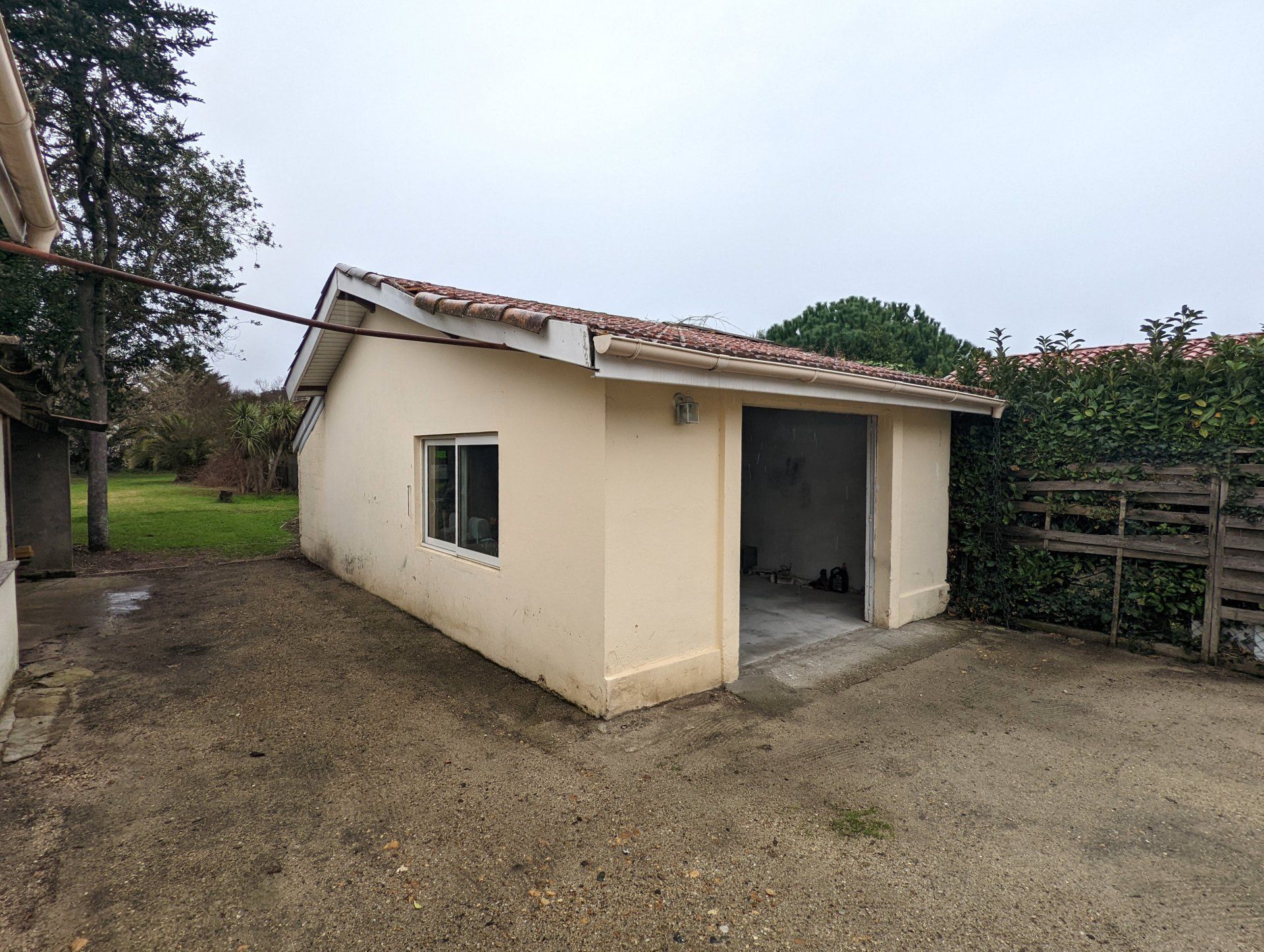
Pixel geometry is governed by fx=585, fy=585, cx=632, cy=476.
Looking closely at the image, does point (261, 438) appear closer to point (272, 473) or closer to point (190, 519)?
point (272, 473)

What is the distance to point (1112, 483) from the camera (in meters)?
6.05

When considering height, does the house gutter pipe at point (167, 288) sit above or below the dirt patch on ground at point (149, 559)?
above

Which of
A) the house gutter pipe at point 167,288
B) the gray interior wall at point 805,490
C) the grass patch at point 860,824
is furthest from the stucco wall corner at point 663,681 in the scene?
the gray interior wall at point 805,490

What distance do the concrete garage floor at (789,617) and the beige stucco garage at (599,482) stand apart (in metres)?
0.07

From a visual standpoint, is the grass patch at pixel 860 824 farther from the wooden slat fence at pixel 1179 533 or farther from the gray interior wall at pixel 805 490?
the gray interior wall at pixel 805 490

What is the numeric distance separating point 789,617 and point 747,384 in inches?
148

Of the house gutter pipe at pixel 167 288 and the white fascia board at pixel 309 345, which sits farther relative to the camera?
the white fascia board at pixel 309 345

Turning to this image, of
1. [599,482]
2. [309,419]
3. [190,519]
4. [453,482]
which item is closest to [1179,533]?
[599,482]

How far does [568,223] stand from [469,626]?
22729 mm

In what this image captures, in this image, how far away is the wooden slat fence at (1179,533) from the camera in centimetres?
533

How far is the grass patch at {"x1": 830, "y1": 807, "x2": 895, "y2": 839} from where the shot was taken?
3033 millimetres

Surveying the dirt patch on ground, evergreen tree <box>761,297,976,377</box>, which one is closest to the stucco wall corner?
the dirt patch on ground

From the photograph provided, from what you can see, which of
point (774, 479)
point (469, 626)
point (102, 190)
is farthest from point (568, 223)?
point (469, 626)

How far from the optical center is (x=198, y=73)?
1280 centimetres
